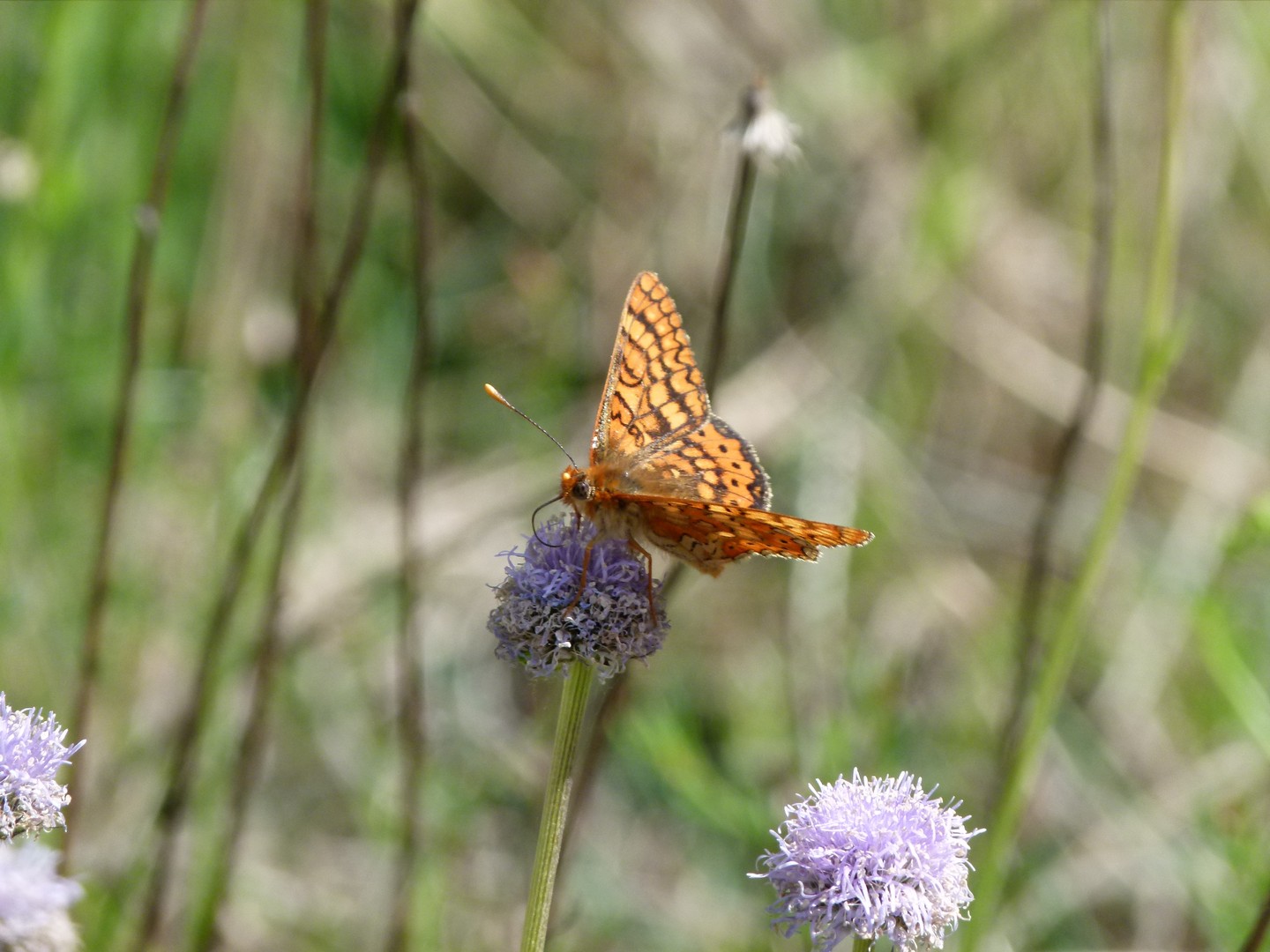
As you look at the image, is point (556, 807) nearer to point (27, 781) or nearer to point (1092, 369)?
point (27, 781)

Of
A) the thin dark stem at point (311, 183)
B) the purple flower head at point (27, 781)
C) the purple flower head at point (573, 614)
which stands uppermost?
the thin dark stem at point (311, 183)

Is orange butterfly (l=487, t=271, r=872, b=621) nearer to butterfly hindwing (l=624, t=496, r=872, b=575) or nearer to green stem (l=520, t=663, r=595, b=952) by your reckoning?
butterfly hindwing (l=624, t=496, r=872, b=575)

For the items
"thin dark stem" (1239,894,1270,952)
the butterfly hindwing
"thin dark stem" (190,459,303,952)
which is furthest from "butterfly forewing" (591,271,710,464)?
"thin dark stem" (1239,894,1270,952)

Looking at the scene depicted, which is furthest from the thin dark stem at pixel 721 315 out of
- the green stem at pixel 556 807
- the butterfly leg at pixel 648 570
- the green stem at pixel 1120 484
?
the green stem at pixel 1120 484

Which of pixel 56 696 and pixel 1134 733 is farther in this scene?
pixel 1134 733

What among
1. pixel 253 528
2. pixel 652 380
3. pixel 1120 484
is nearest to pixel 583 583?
pixel 652 380

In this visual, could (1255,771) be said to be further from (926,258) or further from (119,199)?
(119,199)

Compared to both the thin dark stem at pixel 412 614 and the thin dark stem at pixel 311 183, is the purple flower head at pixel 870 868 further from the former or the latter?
the thin dark stem at pixel 311 183

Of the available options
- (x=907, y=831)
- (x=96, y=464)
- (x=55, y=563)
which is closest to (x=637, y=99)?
(x=96, y=464)
